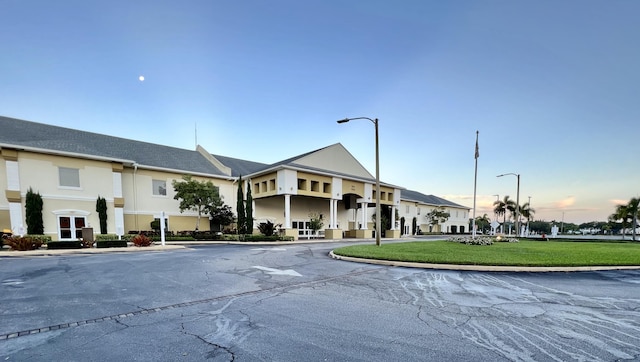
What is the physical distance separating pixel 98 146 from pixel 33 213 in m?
8.52

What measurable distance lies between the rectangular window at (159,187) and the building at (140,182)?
0.09 meters

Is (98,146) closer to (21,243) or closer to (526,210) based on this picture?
(21,243)

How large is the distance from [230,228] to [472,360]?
1193 inches

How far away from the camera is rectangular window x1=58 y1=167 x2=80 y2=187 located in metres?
21.3

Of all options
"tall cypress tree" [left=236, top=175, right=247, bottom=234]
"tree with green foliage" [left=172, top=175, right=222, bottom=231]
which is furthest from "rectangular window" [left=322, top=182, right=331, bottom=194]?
"tree with green foliage" [left=172, top=175, right=222, bottom=231]

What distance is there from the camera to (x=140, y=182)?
25859mm

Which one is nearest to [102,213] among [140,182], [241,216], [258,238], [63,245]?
[140,182]

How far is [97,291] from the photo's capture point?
6.61m

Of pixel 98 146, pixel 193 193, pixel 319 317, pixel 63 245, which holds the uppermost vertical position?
pixel 98 146

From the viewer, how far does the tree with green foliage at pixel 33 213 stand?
768 inches

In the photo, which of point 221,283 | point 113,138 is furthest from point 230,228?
point 221,283

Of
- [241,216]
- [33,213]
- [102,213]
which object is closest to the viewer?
[33,213]

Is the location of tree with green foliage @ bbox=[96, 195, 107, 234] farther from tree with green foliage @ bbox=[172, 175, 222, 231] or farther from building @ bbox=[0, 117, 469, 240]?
tree with green foliage @ bbox=[172, 175, 222, 231]

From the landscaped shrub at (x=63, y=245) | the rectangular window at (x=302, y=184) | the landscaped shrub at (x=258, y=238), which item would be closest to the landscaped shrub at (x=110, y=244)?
the landscaped shrub at (x=63, y=245)
